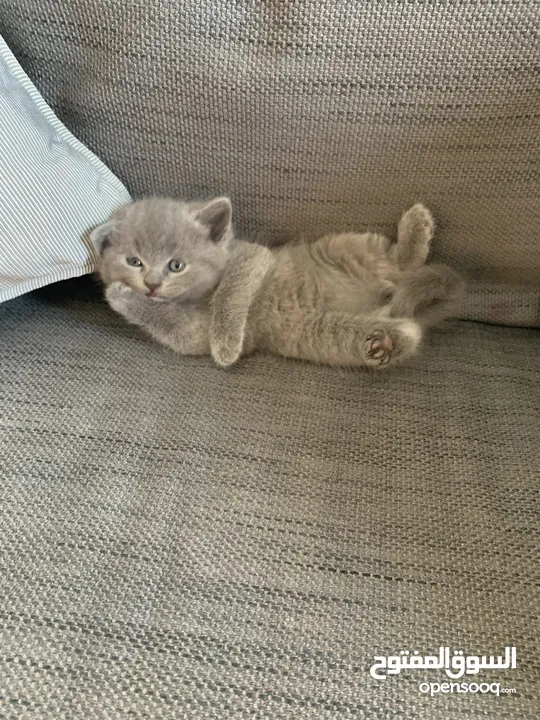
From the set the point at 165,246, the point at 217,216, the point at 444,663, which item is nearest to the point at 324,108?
the point at 217,216

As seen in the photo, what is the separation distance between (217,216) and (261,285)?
0.16 meters

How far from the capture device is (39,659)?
1.93 feet

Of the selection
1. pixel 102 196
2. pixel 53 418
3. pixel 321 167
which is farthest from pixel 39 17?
pixel 53 418

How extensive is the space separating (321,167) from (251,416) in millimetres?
476

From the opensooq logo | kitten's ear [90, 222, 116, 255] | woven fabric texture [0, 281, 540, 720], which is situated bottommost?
the opensooq logo

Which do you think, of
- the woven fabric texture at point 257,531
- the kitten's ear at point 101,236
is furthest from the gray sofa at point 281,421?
the kitten's ear at point 101,236

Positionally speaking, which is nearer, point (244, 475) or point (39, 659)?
point (39, 659)

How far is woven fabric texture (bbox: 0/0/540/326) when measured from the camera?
2.94 ft

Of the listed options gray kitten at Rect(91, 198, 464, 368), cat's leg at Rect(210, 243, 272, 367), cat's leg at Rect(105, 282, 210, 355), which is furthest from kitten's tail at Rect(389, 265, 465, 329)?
→ cat's leg at Rect(105, 282, 210, 355)

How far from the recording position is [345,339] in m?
1.04

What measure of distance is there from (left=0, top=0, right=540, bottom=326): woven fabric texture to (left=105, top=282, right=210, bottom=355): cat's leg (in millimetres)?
220

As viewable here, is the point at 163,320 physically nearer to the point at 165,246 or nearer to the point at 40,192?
the point at 165,246

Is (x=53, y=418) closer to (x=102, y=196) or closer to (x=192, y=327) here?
(x=192, y=327)

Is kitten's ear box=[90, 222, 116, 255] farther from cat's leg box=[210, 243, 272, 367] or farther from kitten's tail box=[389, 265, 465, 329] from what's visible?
kitten's tail box=[389, 265, 465, 329]
